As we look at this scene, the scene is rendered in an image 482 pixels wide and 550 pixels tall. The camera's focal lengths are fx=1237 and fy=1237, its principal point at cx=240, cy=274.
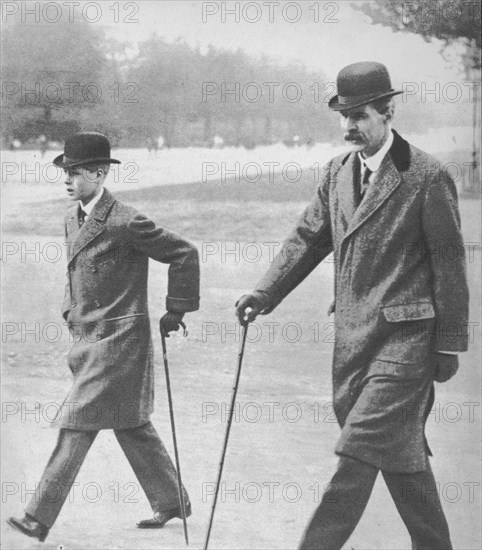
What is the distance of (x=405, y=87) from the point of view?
583cm

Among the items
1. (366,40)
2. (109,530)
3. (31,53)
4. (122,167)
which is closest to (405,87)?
(366,40)

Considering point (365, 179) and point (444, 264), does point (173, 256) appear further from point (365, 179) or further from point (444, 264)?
point (444, 264)

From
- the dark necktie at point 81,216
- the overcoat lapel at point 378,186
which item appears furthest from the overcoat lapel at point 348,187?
the dark necktie at point 81,216

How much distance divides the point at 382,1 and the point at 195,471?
239cm

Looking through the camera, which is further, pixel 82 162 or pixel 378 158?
pixel 82 162

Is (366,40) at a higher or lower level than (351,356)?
higher

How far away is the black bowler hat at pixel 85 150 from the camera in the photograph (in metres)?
5.61

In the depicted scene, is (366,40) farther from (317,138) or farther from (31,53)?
(31,53)

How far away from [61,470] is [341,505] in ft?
4.56

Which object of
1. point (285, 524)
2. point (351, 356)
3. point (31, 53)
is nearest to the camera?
point (351, 356)

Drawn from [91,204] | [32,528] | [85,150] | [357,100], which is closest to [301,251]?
[357,100]

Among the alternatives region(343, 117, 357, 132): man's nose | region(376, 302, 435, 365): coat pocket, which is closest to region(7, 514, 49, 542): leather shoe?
region(376, 302, 435, 365): coat pocket

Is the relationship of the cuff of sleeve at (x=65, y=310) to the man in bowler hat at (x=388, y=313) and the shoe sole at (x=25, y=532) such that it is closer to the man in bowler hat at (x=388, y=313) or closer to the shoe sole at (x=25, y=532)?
the shoe sole at (x=25, y=532)

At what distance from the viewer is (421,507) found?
497 centimetres
